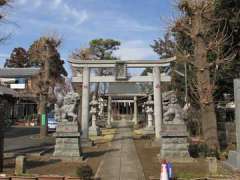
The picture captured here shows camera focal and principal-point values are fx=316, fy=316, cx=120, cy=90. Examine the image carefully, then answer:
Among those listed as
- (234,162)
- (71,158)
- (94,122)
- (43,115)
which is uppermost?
(43,115)

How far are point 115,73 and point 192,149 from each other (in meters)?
7.26

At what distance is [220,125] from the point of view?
78.8 ft

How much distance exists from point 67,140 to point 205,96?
6.41 m

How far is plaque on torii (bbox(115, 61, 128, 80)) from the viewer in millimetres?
19297

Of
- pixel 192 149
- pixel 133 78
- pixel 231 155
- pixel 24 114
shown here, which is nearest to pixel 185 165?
pixel 231 155

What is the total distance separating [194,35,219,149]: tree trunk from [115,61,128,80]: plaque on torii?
572cm

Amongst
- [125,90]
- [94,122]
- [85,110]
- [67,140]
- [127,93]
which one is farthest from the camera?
[125,90]

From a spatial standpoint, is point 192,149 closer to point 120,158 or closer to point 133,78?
point 120,158

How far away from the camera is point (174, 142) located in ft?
43.1

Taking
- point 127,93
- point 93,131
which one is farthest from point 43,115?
point 127,93

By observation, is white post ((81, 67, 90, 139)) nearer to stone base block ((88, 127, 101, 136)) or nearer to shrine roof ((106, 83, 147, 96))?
stone base block ((88, 127, 101, 136))

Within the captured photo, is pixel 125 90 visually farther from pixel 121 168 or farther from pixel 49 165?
pixel 121 168

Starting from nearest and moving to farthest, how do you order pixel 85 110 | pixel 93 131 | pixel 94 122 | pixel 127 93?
pixel 85 110 → pixel 93 131 → pixel 94 122 → pixel 127 93

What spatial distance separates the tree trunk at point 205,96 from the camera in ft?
46.8
